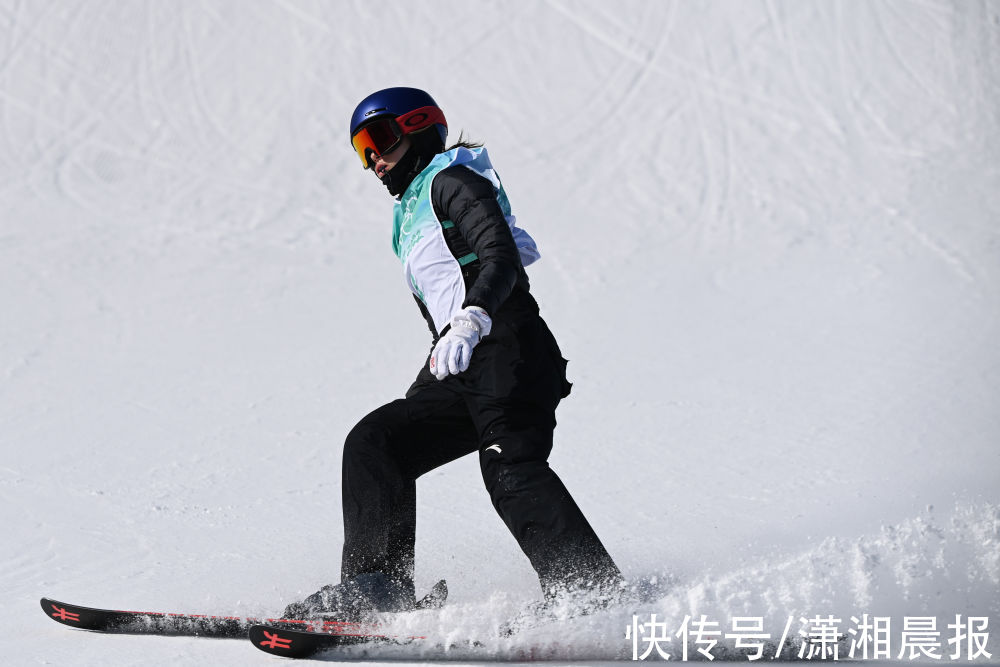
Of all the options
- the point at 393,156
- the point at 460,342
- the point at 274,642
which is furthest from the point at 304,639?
the point at 393,156

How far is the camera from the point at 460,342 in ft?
7.77

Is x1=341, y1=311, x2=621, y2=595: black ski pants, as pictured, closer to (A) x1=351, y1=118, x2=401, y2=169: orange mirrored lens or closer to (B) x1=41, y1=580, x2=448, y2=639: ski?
(B) x1=41, y1=580, x2=448, y2=639: ski

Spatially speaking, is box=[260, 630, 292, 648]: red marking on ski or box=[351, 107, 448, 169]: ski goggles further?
box=[351, 107, 448, 169]: ski goggles

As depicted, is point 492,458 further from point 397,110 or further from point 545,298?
point 545,298

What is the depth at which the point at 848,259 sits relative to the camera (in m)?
8.12

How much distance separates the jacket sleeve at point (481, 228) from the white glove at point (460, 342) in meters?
0.04

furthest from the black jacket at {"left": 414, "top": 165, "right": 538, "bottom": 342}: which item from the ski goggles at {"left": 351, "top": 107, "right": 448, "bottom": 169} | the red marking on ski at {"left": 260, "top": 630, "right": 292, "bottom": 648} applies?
the red marking on ski at {"left": 260, "top": 630, "right": 292, "bottom": 648}

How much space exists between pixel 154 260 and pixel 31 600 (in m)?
5.73

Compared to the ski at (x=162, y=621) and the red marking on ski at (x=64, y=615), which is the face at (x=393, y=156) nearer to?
the ski at (x=162, y=621)

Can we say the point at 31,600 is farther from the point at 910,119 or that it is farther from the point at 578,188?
the point at 910,119

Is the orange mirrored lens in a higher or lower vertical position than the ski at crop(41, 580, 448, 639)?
higher

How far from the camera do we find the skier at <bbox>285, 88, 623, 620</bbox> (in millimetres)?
2459

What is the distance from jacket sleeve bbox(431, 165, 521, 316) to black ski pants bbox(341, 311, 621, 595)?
196 mm

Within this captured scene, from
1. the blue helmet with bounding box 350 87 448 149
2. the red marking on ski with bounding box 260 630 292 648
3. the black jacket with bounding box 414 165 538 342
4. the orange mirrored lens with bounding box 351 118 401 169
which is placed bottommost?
the red marking on ski with bounding box 260 630 292 648
